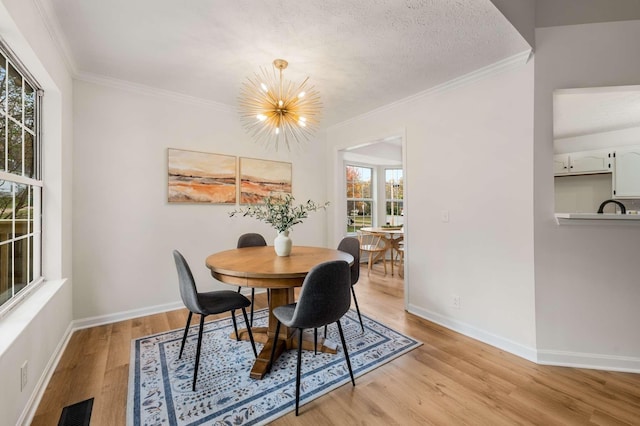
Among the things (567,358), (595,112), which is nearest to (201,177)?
(567,358)

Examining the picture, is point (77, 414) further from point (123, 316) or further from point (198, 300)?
point (123, 316)

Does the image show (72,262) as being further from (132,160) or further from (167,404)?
(167,404)

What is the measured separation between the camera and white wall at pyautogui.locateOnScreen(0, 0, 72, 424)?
1.40m

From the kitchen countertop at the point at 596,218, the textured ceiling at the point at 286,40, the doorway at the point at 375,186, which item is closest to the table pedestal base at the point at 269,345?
the kitchen countertop at the point at 596,218

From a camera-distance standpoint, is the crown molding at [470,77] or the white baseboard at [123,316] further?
the white baseboard at [123,316]

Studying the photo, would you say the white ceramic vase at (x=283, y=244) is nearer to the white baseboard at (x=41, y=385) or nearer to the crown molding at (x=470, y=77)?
the white baseboard at (x=41, y=385)

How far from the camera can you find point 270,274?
1763 mm

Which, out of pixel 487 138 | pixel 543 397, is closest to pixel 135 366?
pixel 543 397

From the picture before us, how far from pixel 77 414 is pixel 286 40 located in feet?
9.05

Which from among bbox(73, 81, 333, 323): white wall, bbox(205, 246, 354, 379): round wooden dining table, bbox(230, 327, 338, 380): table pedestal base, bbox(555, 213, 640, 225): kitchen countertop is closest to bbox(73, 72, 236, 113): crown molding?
bbox(73, 81, 333, 323): white wall

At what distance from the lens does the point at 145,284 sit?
120 inches

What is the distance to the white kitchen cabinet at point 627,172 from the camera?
11.7 ft

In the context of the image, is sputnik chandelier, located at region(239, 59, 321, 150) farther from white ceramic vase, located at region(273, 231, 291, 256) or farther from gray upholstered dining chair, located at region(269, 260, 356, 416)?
gray upholstered dining chair, located at region(269, 260, 356, 416)

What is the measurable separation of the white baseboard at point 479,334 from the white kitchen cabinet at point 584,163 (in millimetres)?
3045
